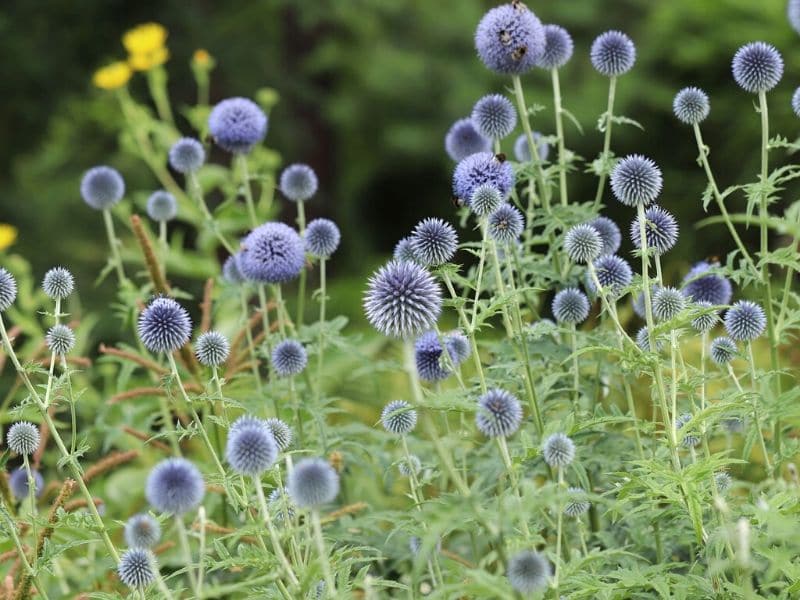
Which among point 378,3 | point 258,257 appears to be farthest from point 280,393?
point 378,3

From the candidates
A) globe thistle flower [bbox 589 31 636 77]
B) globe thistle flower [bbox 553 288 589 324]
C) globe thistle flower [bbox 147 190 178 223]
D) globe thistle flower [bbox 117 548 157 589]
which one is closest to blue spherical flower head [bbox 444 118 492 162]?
globe thistle flower [bbox 589 31 636 77]

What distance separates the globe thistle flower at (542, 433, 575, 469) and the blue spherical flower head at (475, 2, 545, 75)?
1.35m

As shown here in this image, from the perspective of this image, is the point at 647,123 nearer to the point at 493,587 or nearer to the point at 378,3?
the point at 378,3

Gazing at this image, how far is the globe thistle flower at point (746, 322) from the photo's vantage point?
2867mm

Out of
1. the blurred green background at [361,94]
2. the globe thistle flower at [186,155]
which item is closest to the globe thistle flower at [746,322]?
the globe thistle flower at [186,155]

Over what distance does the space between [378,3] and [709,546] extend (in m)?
10.3

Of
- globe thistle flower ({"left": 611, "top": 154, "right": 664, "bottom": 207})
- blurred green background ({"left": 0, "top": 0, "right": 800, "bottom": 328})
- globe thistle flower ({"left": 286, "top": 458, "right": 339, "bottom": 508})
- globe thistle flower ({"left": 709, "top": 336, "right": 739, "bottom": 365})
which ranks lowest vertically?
globe thistle flower ({"left": 286, "top": 458, "right": 339, "bottom": 508})

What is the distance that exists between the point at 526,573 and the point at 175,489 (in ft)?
2.29

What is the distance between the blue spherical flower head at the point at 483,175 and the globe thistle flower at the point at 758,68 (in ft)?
2.78

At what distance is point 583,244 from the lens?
266 centimetres

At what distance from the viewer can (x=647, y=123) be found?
1084 centimetres

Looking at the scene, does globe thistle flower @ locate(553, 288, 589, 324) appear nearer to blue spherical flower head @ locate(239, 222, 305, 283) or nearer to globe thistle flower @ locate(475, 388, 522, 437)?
globe thistle flower @ locate(475, 388, 522, 437)

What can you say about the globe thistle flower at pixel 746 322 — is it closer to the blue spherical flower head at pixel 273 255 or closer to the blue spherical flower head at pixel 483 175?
the blue spherical flower head at pixel 483 175

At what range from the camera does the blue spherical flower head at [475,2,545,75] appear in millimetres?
3172
